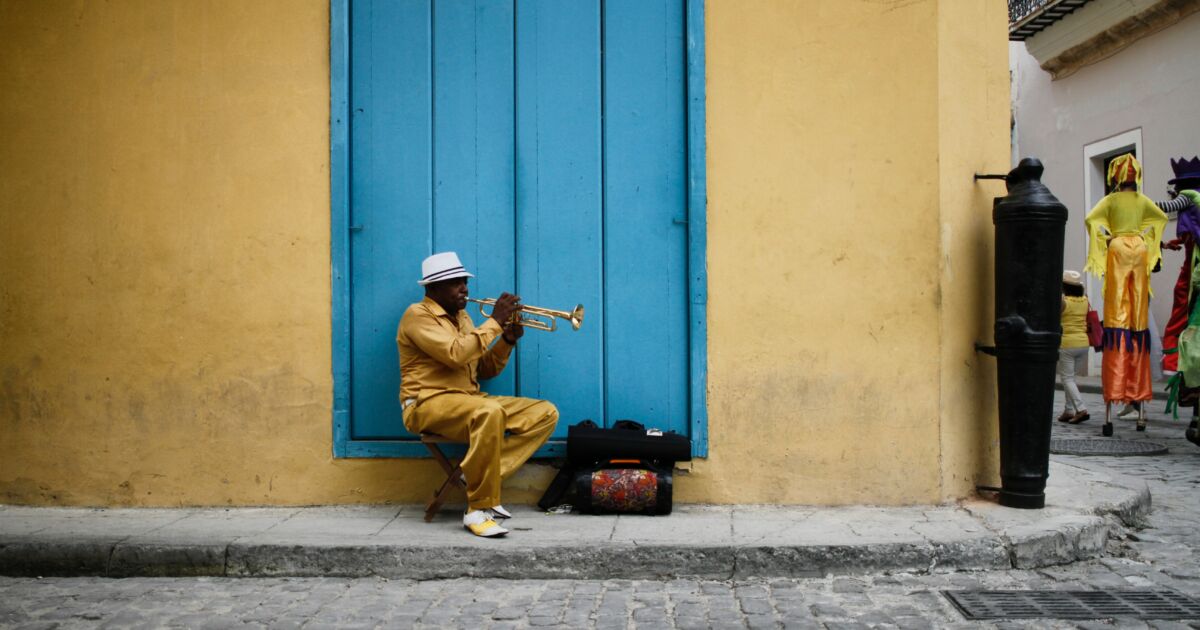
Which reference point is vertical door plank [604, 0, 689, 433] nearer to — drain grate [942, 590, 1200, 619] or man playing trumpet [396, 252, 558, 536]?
man playing trumpet [396, 252, 558, 536]

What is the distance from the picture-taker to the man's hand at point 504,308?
523 cm

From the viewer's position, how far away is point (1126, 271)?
9086 millimetres

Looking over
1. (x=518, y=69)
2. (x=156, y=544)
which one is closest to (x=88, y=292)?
(x=156, y=544)

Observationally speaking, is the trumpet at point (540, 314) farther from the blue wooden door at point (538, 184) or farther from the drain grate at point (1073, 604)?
the drain grate at point (1073, 604)

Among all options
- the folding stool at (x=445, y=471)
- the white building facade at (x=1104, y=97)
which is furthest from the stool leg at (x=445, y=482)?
the white building facade at (x=1104, y=97)

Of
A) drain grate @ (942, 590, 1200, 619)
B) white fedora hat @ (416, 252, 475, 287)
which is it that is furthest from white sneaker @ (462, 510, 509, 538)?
drain grate @ (942, 590, 1200, 619)

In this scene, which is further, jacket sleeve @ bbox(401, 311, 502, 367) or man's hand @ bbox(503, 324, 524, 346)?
man's hand @ bbox(503, 324, 524, 346)

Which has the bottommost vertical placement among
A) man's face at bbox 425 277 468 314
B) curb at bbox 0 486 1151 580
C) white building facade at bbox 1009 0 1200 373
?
curb at bbox 0 486 1151 580

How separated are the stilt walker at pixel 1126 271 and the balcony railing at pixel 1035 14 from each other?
23.1 feet

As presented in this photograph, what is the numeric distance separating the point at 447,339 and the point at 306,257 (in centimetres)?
110

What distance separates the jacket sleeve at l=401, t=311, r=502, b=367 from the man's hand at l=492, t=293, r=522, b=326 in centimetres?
5

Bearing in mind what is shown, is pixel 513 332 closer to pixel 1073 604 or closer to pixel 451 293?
pixel 451 293

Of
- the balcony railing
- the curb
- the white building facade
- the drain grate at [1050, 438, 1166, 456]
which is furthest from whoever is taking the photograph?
the balcony railing

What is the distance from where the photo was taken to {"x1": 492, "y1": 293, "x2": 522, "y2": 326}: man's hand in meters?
5.23
